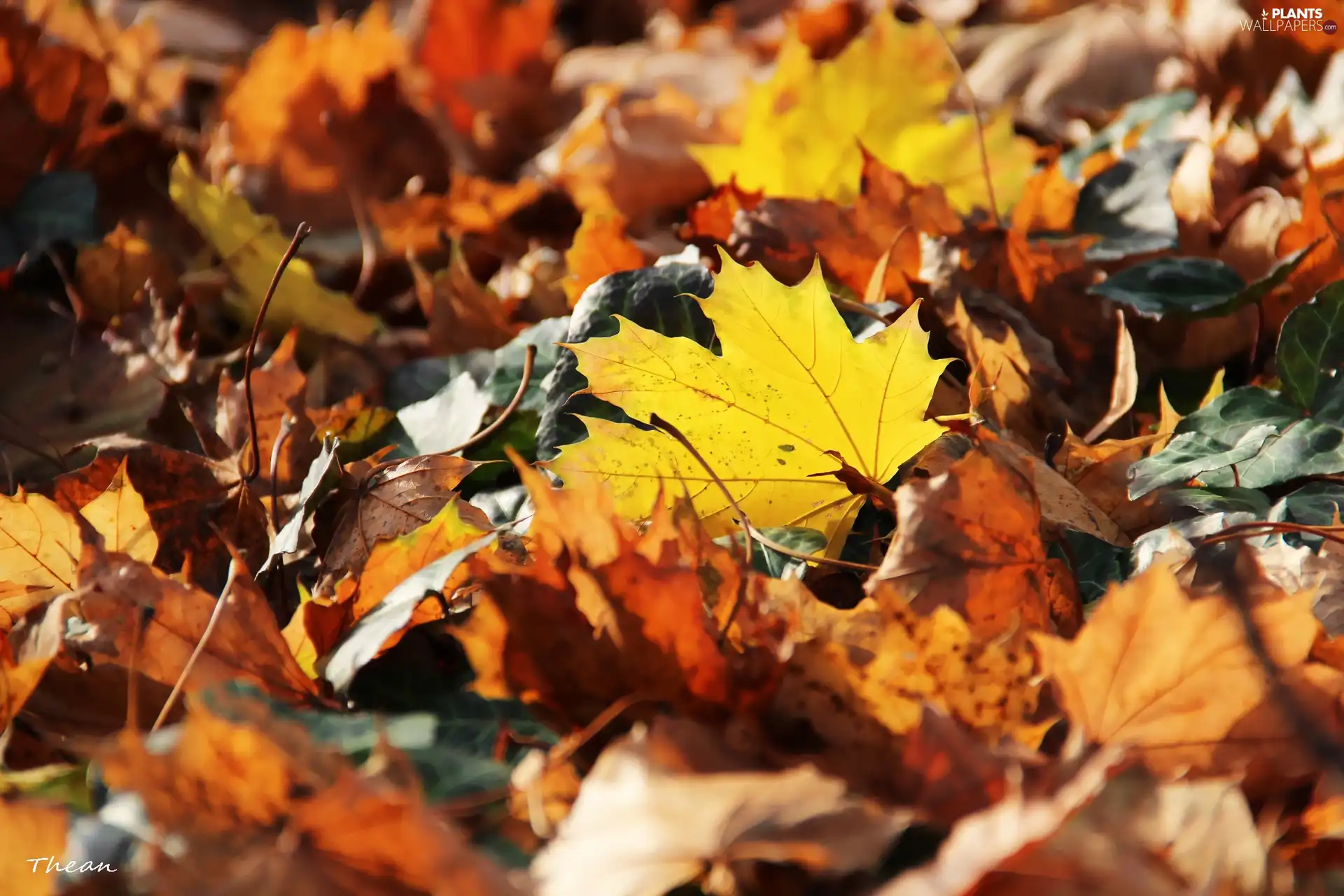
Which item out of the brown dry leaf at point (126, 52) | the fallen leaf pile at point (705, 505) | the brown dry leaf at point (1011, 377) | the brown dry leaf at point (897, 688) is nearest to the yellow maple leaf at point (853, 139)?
the fallen leaf pile at point (705, 505)

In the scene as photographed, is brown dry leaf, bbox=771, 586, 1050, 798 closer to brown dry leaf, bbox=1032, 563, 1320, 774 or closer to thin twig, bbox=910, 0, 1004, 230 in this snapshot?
brown dry leaf, bbox=1032, 563, 1320, 774

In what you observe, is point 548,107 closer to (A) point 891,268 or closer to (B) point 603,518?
(A) point 891,268

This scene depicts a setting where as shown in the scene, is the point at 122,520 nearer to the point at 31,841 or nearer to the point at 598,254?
the point at 31,841

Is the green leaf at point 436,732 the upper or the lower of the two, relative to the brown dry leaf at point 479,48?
lower

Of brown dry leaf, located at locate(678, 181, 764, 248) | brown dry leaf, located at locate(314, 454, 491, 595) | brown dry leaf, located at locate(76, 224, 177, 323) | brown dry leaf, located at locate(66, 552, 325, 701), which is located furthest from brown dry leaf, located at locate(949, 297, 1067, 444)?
brown dry leaf, located at locate(76, 224, 177, 323)

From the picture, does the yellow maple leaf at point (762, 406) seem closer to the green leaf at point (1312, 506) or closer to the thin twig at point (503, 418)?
the thin twig at point (503, 418)

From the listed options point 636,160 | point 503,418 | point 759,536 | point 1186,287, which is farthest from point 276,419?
point 1186,287
